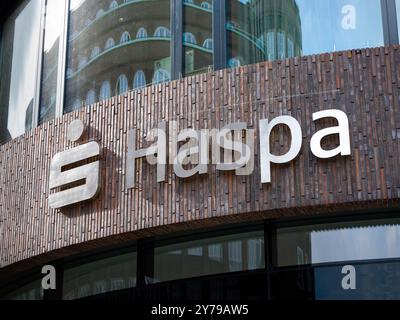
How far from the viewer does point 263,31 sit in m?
12.0

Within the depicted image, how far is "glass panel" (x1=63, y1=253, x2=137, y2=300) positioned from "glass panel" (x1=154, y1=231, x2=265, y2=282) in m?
0.45

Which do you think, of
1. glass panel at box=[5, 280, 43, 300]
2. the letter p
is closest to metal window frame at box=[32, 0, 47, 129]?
glass panel at box=[5, 280, 43, 300]

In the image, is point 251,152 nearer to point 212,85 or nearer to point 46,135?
point 212,85

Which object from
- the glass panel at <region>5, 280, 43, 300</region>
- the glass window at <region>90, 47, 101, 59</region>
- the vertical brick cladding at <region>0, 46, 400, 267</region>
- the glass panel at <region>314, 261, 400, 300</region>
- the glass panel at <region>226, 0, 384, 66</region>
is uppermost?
the glass window at <region>90, 47, 101, 59</region>

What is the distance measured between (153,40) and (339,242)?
155 inches

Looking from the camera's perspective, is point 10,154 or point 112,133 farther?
point 10,154

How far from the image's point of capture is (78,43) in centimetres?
1355

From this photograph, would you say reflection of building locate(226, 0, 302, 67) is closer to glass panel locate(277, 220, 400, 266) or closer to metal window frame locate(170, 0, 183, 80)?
metal window frame locate(170, 0, 183, 80)

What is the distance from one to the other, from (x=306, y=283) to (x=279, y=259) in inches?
19.8

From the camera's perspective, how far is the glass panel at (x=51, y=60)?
1373 centimetres

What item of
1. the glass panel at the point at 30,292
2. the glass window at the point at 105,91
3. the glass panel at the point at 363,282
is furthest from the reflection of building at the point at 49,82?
the glass panel at the point at 363,282

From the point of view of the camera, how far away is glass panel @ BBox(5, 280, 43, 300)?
13.3 meters

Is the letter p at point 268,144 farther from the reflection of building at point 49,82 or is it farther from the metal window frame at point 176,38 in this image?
the reflection of building at point 49,82

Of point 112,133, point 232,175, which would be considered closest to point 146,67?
point 112,133
